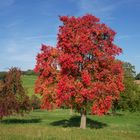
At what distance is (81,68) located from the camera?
4044 cm

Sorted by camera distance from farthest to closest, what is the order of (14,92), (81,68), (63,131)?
(14,92) → (81,68) → (63,131)

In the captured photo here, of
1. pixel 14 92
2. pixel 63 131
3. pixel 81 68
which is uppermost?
pixel 81 68

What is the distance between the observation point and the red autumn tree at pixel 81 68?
38.8 meters

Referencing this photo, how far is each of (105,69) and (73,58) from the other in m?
3.89

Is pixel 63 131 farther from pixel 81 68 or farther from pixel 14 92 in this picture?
pixel 14 92

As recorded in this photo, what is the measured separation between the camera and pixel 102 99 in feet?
130

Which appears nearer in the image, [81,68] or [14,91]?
[81,68]

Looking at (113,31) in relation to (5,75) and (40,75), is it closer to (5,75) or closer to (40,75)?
(40,75)

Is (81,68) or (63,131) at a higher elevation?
(81,68)

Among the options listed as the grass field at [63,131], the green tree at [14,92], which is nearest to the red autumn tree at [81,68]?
the grass field at [63,131]

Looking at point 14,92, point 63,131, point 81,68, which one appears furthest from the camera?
point 14,92

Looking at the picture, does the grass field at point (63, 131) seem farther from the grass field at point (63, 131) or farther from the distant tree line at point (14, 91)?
the distant tree line at point (14, 91)

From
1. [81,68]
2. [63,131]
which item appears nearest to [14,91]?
[81,68]

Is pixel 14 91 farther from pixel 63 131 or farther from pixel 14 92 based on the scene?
pixel 63 131
